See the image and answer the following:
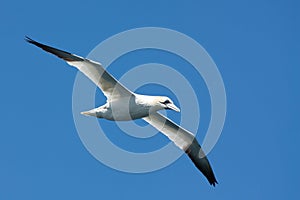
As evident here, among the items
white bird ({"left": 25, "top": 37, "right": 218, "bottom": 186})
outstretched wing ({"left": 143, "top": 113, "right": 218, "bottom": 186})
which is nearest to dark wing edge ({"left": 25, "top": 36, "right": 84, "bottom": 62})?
white bird ({"left": 25, "top": 37, "right": 218, "bottom": 186})

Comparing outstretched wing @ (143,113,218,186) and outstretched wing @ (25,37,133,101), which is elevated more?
outstretched wing @ (143,113,218,186)

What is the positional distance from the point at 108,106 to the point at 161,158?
3894mm

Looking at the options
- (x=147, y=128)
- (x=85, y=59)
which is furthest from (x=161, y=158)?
(x=85, y=59)

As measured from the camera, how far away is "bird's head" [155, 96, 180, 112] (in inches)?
1294

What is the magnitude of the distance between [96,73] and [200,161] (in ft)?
22.5

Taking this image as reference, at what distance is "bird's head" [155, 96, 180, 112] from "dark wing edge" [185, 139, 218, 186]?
345 cm

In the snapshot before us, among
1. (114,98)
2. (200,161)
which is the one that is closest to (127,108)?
(114,98)

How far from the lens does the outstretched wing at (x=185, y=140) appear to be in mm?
35625

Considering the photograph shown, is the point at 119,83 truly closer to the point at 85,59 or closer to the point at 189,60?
the point at 85,59

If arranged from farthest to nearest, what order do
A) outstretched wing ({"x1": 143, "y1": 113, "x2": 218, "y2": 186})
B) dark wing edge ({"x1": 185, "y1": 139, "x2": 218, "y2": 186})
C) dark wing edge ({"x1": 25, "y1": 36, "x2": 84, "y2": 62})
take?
dark wing edge ({"x1": 185, "y1": 139, "x2": 218, "y2": 186}) < outstretched wing ({"x1": 143, "y1": 113, "x2": 218, "y2": 186}) < dark wing edge ({"x1": 25, "y1": 36, "x2": 84, "y2": 62})

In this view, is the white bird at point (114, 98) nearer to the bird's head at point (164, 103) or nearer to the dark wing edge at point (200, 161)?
the bird's head at point (164, 103)

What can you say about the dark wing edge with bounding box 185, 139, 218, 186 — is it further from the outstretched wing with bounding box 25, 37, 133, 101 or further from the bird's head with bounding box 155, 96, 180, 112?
the outstretched wing with bounding box 25, 37, 133, 101

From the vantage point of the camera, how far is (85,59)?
103ft

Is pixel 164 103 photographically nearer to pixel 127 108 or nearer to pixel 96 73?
pixel 127 108
